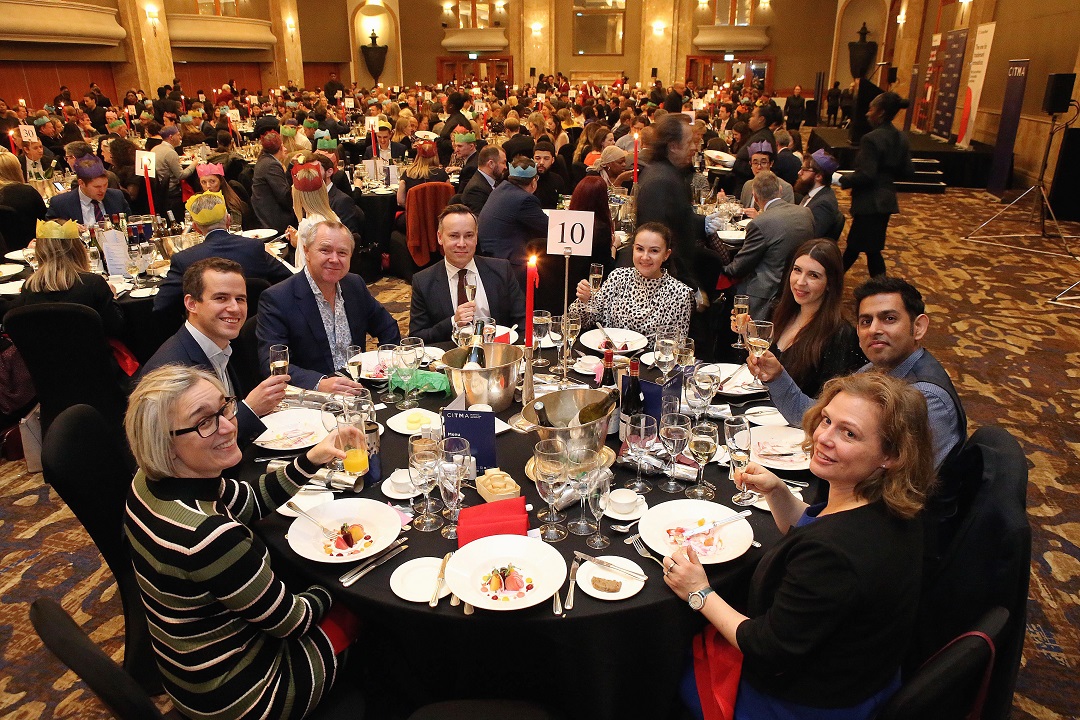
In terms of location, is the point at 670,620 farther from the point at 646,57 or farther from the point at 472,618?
the point at 646,57

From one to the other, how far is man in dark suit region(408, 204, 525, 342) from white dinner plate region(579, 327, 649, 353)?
447 millimetres

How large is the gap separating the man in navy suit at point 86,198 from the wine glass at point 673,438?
534 centimetres

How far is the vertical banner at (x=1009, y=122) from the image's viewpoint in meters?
11.1

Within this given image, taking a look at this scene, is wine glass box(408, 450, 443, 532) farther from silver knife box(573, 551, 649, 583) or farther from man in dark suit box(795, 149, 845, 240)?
man in dark suit box(795, 149, 845, 240)

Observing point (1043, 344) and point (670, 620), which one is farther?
point (1043, 344)

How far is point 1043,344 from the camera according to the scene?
588 cm

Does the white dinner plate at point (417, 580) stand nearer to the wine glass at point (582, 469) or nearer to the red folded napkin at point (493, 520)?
the red folded napkin at point (493, 520)

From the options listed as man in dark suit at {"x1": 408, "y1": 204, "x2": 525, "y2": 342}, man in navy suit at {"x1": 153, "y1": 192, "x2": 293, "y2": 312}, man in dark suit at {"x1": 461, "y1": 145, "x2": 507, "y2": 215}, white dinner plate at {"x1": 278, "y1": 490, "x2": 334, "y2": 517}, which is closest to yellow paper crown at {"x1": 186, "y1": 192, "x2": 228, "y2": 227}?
man in navy suit at {"x1": 153, "y1": 192, "x2": 293, "y2": 312}

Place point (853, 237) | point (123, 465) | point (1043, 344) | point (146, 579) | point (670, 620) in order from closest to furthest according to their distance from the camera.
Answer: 1. point (146, 579)
2. point (670, 620)
3. point (123, 465)
4. point (1043, 344)
5. point (853, 237)

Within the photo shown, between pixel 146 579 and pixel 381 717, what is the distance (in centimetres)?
84

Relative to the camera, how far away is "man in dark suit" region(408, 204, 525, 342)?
12.2ft

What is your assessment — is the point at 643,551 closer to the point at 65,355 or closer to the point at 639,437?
the point at 639,437

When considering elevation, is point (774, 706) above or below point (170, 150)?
below

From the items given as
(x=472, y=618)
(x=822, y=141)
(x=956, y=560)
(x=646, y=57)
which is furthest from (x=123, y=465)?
(x=646, y=57)
